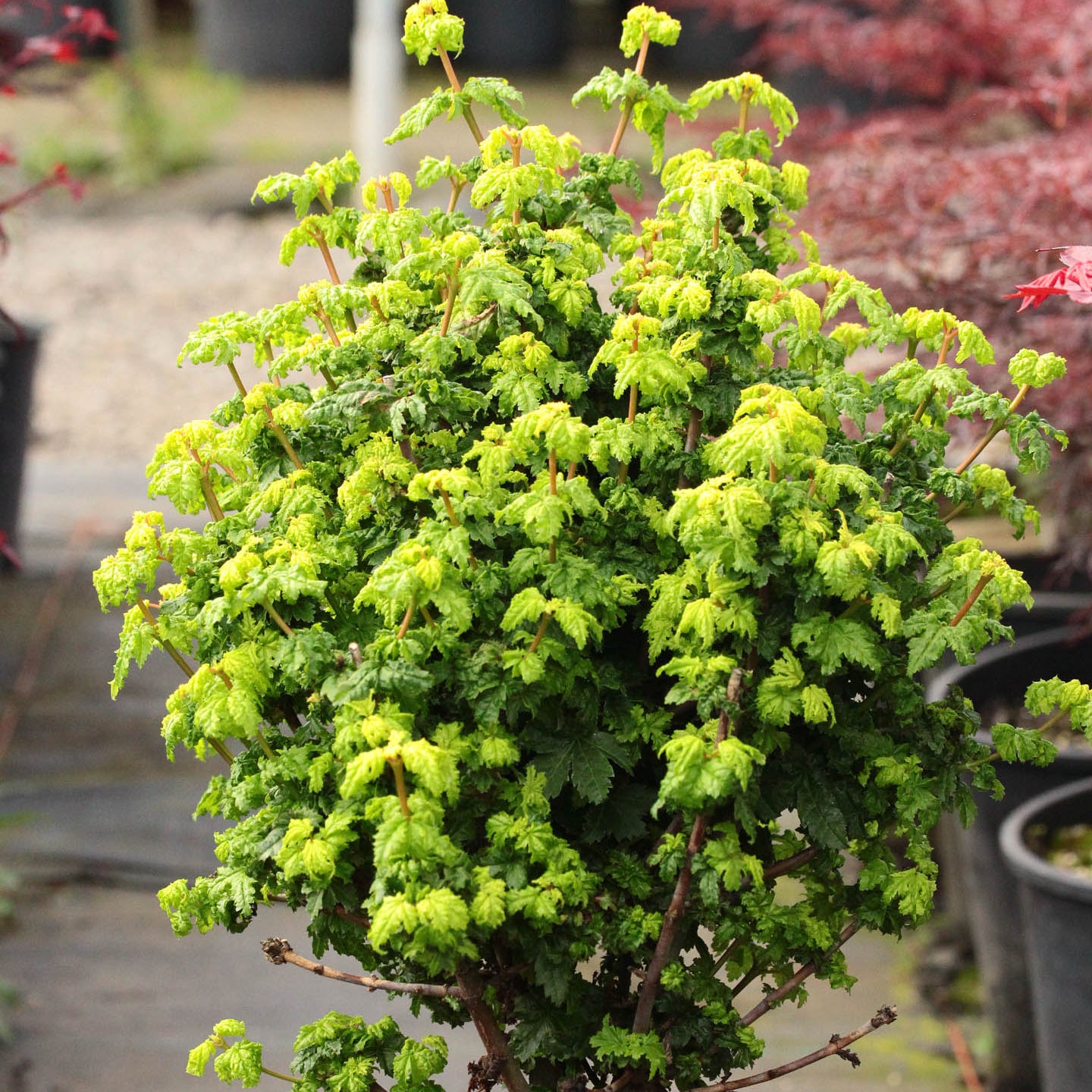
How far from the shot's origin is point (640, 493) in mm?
1511

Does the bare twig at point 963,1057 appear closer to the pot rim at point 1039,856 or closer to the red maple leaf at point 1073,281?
the pot rim at point 1039,856

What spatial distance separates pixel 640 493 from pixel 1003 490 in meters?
0.37

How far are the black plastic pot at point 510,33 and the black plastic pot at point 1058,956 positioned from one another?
8.15m

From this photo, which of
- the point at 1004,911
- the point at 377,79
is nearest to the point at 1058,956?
the point at 1004,911

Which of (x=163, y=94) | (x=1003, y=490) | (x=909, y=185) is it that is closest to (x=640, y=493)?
(x=1003, y=490)

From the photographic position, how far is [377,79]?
695 cm

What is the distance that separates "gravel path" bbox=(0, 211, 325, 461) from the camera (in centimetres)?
643

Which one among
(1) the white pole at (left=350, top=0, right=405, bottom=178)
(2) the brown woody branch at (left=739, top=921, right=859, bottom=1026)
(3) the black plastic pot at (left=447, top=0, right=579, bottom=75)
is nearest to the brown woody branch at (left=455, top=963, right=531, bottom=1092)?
(2) the brown woody branch at (left=739, top=921, right=859, bottom=1026)

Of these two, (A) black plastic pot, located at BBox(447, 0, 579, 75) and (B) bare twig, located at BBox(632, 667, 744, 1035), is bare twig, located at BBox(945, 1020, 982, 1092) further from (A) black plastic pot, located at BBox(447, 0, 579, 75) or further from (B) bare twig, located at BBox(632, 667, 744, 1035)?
(A) black plastic pot, located at BBox(447, 0, 579, 75)

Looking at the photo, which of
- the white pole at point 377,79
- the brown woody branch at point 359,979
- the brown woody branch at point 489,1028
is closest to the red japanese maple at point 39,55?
the brown woody branch at point 359,979

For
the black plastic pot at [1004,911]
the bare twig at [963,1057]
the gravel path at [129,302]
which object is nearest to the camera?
the black plastic pot at [1004,911]

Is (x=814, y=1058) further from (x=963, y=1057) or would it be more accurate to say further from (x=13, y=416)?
(x=13, y=416)

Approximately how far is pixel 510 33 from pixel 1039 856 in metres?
8.17

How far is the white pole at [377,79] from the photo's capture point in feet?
22.5
